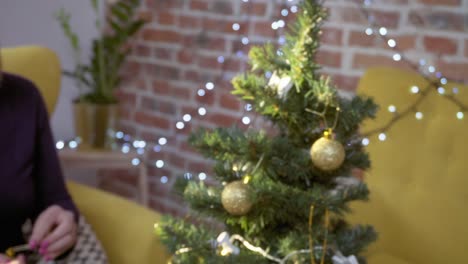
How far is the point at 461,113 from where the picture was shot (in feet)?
4.72

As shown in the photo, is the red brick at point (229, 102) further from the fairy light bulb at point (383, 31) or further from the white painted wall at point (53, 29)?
the white painted wall at point (53, 29)

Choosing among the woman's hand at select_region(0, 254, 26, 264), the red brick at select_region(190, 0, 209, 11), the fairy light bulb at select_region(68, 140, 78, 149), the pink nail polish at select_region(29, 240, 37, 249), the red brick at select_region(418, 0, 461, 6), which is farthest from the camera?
the fairy light bulb at select_region(68, 140, 78, 149)

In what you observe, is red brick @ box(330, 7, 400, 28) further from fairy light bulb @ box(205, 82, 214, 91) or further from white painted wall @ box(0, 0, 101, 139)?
white painted wall @ box(0, 0, 101, 139)

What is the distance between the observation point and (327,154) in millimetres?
1048

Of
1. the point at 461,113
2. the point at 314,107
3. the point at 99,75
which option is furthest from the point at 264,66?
the point at 99,75

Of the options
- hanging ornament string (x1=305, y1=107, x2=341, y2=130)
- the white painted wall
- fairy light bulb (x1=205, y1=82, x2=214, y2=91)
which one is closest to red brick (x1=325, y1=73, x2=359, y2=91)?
fairy light bulb (x1=205, y1=82, x2=214, y2=91)

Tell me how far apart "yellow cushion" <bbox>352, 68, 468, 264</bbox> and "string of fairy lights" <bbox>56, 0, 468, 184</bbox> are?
13 mm

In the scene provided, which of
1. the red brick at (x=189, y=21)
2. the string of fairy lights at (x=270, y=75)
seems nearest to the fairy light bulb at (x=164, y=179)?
the string of fairy lights at (x=270, y=75)

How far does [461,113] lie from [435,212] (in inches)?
9.5

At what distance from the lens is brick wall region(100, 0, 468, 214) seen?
170cm

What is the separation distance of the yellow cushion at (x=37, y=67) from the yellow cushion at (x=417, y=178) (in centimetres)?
90

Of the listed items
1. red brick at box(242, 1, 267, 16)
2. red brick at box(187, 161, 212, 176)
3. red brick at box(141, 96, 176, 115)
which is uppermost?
red brick at box(242, 1, 267, 16)

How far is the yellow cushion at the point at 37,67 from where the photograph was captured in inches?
69.5

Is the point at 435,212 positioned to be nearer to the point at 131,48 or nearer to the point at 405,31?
the point at 405,31
